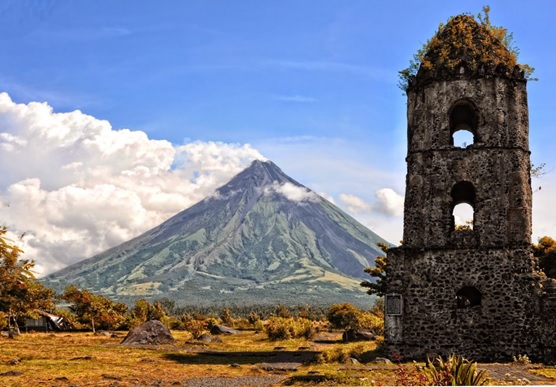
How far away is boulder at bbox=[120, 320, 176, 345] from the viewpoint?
91.1ft

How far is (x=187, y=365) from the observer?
20.1 metres

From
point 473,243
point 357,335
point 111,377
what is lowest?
point 111,377

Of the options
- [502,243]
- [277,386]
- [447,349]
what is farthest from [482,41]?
[277,386]

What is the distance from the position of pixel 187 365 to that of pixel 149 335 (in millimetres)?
8546

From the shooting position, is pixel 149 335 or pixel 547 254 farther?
pixel 149 335

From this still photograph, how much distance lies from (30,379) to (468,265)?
1381 centimetres

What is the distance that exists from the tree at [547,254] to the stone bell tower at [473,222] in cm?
465

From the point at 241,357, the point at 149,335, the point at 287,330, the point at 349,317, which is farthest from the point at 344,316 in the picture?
the point at 241,357

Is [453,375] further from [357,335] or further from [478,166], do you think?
[357,335]

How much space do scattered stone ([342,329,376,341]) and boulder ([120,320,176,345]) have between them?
26.4 feet

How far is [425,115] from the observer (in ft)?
74.1

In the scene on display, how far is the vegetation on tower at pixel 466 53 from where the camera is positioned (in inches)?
877

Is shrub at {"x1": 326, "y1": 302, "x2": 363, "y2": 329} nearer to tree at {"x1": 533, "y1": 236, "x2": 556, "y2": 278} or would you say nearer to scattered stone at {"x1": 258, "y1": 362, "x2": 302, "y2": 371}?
tree at {"x1": 533, "y1": 236, "x2": 556, "y2": 278}

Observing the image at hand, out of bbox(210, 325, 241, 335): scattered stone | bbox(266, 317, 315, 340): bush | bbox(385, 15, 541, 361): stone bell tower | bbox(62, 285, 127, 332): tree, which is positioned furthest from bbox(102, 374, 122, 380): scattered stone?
bbox(62, 285, 127, 332): tree
